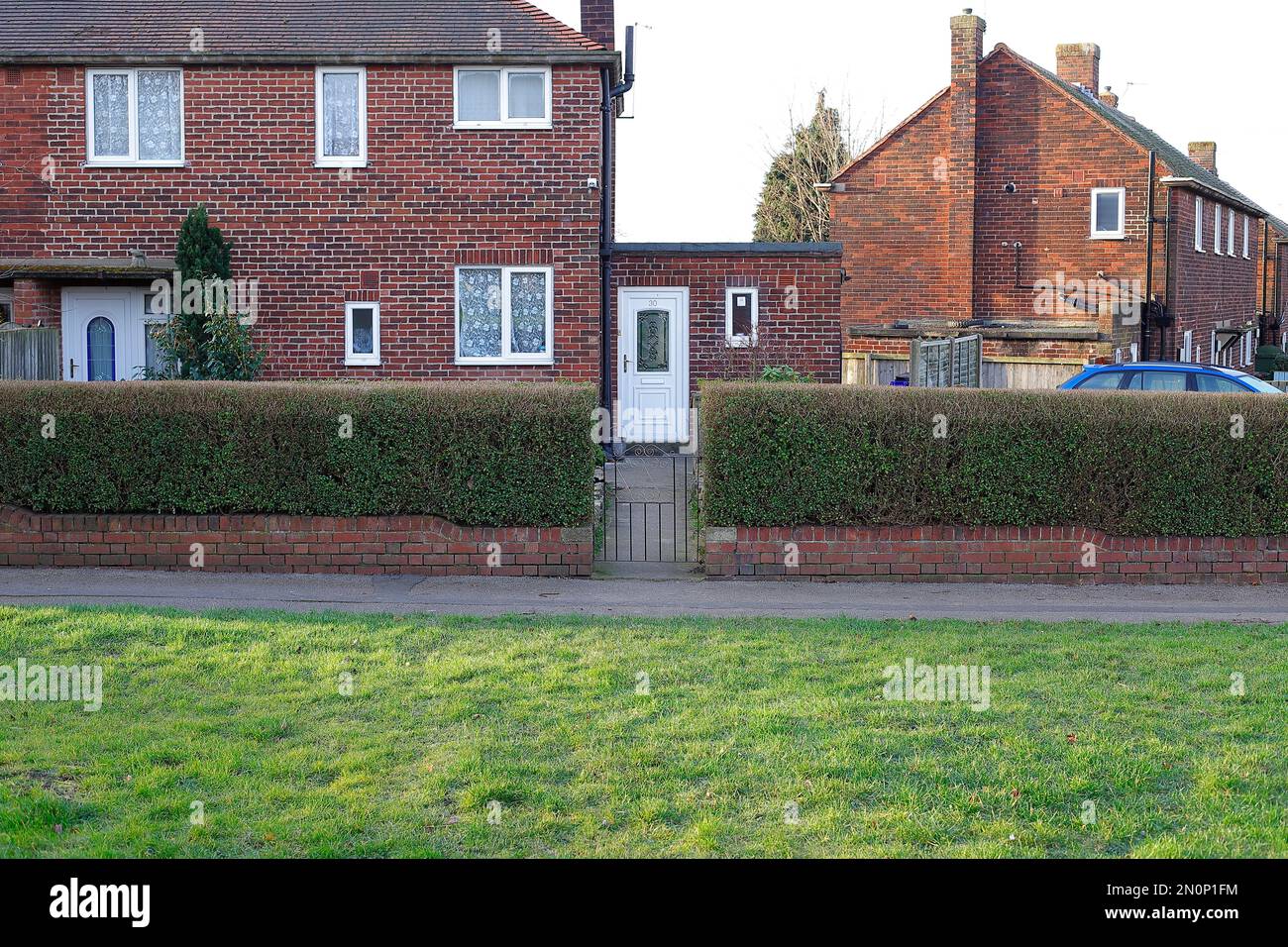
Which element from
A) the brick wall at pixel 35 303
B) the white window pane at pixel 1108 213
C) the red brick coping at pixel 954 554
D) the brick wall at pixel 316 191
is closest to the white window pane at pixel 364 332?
the brick wall at pixel 316 191

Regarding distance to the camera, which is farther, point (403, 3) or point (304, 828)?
point (403, 3)

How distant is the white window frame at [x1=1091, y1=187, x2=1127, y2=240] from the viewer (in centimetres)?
3250

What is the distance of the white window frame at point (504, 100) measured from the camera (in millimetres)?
21406

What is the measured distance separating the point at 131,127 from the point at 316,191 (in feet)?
9.31

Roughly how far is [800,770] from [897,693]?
1.71 m

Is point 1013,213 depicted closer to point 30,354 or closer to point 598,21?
point 598,21

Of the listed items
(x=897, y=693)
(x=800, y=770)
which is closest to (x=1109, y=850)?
(x=800, y=770)

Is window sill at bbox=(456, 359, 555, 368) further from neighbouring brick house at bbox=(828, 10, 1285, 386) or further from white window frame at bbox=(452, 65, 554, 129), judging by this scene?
neighbouring brick house at bbox=(828, 10, 1285, 386)

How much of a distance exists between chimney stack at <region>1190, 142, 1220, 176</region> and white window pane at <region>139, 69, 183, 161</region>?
135 feet

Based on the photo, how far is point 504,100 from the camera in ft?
70.5

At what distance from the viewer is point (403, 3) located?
23.0 meters

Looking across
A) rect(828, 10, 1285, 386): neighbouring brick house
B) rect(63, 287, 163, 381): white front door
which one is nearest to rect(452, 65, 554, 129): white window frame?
rect(63, 287, 163, 381): white front door

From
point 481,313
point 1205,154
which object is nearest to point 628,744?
point 481,313

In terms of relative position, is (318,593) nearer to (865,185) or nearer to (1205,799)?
(1205,799)
